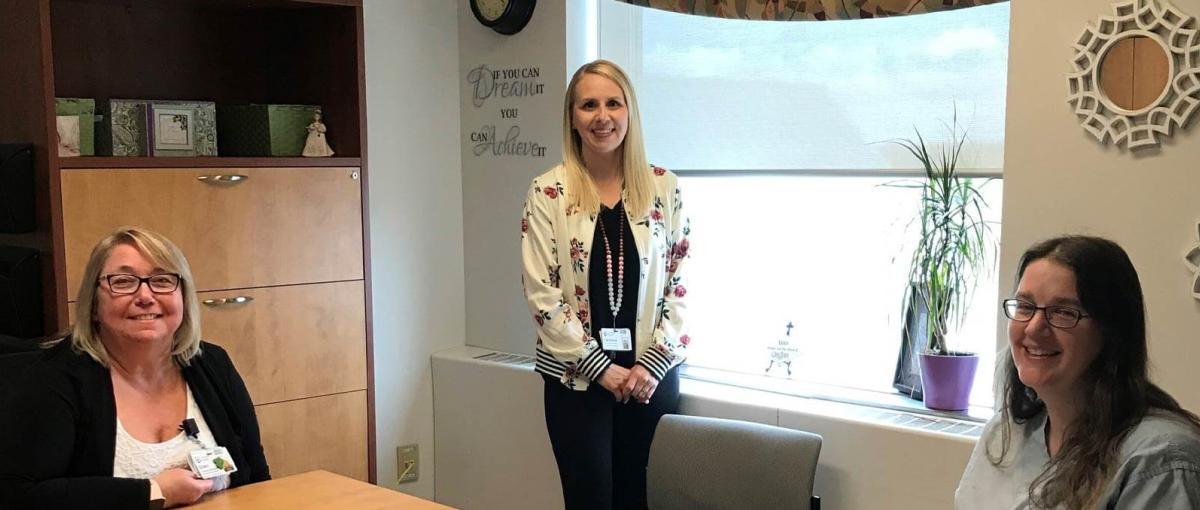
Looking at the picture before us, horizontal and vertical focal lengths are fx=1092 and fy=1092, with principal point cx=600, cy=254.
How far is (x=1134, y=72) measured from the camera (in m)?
2.29

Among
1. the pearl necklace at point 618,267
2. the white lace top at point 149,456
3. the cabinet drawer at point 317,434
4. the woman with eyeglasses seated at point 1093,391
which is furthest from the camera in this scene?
the cabinet drawer at point 317,434

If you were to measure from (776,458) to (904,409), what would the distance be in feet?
1.95

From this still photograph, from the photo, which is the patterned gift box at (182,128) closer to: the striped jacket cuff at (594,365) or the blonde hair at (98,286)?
the blonde hair at (98,286)

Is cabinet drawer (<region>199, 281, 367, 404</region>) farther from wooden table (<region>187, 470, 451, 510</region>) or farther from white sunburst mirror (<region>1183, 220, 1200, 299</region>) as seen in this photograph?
white sunburst mirror (<region>1183, 220, 1200, 299</region>)

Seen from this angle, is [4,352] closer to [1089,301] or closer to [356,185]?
[356,185]

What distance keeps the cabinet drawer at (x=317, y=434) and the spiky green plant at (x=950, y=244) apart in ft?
5.61

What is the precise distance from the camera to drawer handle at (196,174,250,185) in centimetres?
299

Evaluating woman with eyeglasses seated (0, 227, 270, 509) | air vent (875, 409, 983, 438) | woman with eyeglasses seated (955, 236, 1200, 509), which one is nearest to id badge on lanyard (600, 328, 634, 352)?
air vent (875, 409, 983, 438)

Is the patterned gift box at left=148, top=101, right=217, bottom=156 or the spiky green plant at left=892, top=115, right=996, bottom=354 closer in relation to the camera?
the spiky green plant at left=892, top=115, right=996, bottom=354

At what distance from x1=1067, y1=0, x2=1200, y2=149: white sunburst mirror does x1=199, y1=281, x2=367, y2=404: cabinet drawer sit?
6.86 feet

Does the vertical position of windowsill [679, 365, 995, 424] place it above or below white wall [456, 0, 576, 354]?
below

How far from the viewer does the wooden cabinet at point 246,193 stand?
2768 millimetres

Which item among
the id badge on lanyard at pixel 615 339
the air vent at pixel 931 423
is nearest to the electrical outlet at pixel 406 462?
the id badge on lanyard at pixel 615 339

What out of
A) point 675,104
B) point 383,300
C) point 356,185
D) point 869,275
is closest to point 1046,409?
point 869,275
